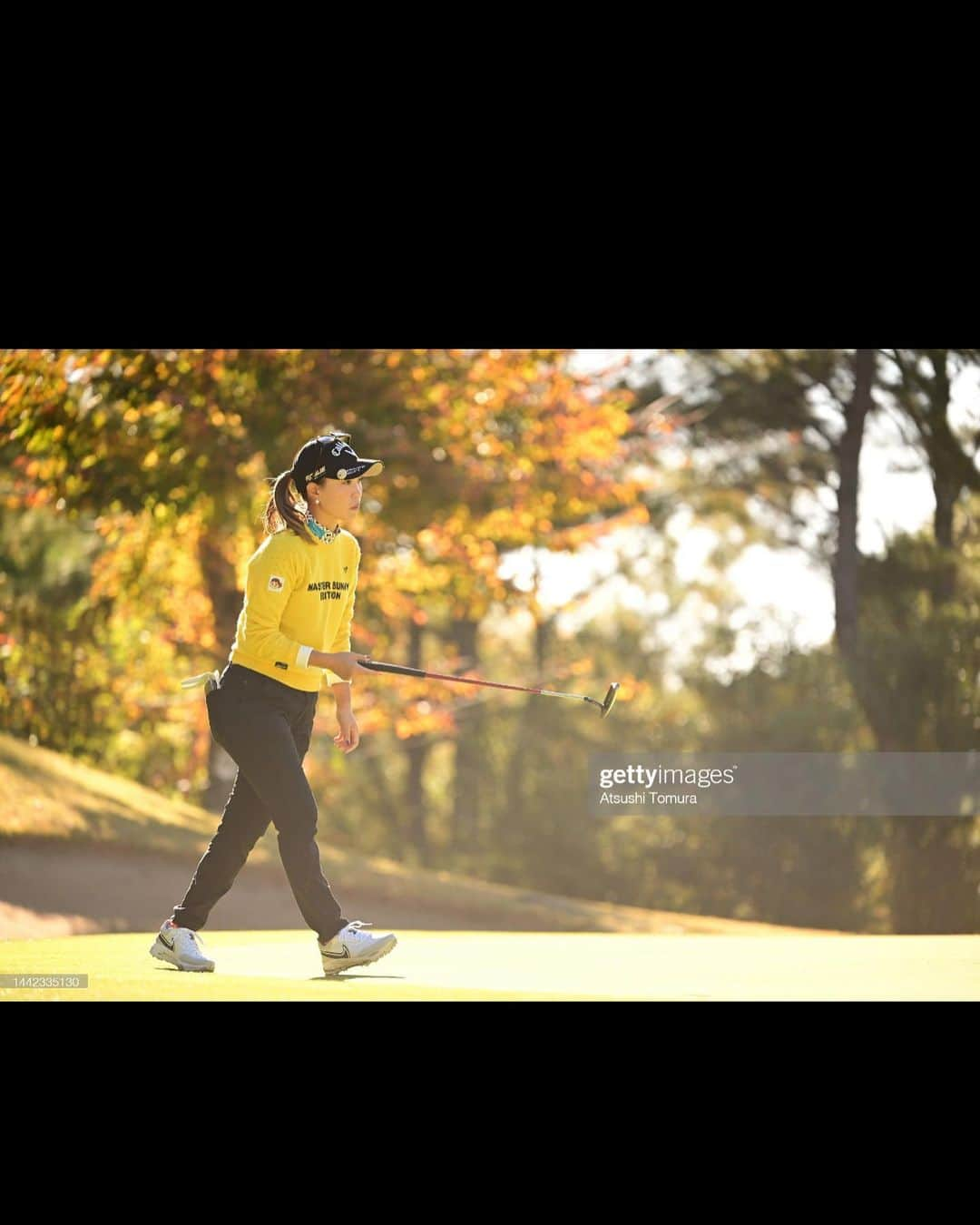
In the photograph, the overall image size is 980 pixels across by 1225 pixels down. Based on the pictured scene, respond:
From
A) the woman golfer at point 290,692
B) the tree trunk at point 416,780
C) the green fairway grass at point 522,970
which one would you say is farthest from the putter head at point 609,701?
the tree trunk at point 416,780

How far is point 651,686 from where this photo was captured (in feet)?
29.6

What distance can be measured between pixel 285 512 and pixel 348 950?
1.46 meters

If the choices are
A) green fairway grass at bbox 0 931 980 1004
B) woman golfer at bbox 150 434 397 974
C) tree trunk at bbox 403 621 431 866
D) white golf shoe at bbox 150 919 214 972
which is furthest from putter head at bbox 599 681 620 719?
tree trunk at bbox 403 621 431 866

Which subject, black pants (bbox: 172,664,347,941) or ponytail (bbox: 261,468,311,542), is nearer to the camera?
black pants (bbox: 172,664,347,941)

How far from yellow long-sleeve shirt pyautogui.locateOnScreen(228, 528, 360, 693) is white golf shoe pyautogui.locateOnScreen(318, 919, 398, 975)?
80 centimetres

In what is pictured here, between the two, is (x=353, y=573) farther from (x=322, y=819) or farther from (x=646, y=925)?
(x=322, y=819)

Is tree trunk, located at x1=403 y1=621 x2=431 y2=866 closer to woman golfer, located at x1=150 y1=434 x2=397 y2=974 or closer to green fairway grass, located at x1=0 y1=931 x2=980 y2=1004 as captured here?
green fairway grass, located at x1=0 y1=931 x2=980 y2=1004

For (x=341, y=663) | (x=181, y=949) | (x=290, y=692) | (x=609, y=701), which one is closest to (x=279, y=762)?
(x=290, y=692)

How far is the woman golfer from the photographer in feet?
16.6

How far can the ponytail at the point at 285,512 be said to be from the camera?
523 centimetres

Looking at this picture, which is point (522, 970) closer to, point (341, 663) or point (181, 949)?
point (181, 949)

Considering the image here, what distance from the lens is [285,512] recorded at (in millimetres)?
5270

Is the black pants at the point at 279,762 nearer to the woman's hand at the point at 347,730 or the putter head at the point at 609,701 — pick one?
the woman's hand at the point at 347,730

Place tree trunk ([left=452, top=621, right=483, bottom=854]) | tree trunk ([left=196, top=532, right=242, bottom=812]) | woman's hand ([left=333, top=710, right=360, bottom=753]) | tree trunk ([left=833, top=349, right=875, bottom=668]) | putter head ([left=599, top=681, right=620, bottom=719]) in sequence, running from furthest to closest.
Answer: tree trunk ([left=452, top=621, right=483, bottom=854]) < tree trunk ([left=196, top=532, right=242, bottom=812]) < tree trunk ([left=833, top=349, right=875, bottom=668]) < putter head ([left=599, top=681, right=620, bottom=719]) < woman's hand ([left=333, top=710, right=360, bottom=753])
